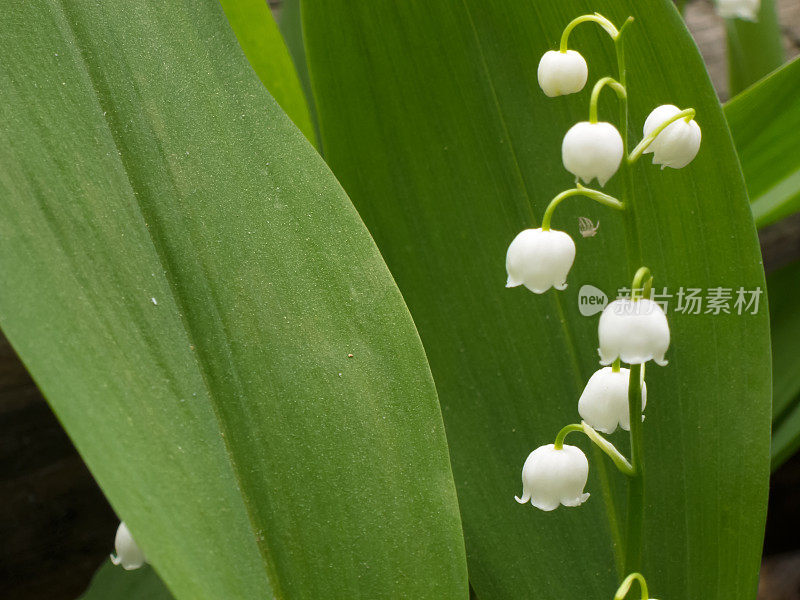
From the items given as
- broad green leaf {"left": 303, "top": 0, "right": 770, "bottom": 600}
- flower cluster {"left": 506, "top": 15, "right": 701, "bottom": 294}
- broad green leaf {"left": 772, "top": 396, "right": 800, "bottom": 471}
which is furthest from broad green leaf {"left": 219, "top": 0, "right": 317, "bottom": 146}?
broad green leaf {"left": 772, "top": 396, "right": 800, "bottom": 471}

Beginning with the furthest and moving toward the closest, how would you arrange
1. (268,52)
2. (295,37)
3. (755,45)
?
(755,45) < (295,37) < (268,52)

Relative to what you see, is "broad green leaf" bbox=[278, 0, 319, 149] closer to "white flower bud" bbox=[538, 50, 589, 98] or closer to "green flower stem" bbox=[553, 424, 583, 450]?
"white flower bud" bbox=[538, 50, 589, 98]

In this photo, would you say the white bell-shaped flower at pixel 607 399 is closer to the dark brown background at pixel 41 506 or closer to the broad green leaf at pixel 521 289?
the broad green leaf at pixel 521 289

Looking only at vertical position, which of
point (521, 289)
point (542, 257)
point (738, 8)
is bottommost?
point (542, 257)

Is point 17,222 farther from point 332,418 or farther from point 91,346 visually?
point 332,418

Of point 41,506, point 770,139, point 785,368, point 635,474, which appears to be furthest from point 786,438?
point 41,506

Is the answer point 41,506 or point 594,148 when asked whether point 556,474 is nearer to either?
point 594,148

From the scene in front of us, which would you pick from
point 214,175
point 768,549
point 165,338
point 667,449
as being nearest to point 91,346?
point 165,338
